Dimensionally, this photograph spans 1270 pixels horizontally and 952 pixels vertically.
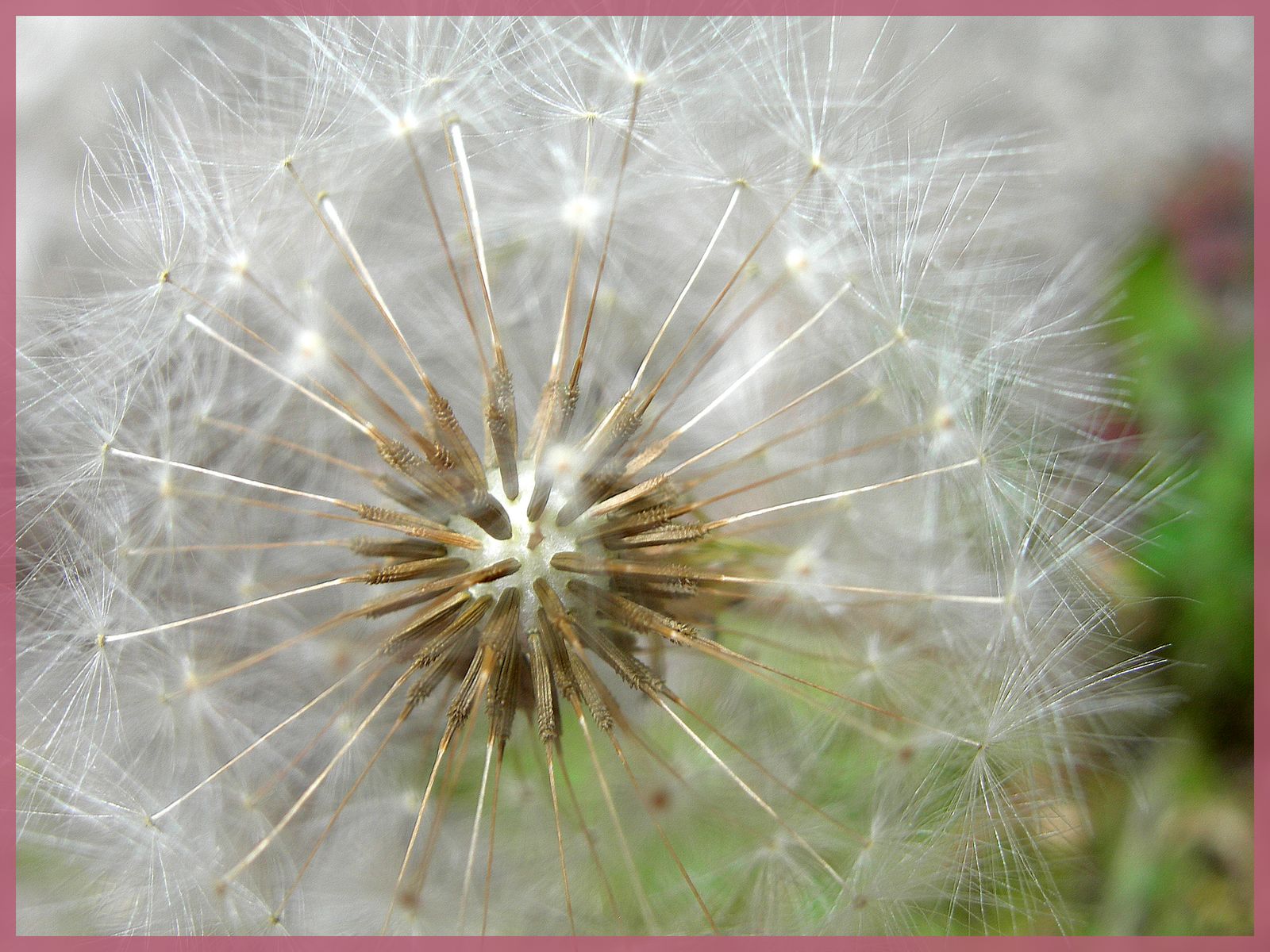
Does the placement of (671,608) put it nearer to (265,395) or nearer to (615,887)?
(615,887)

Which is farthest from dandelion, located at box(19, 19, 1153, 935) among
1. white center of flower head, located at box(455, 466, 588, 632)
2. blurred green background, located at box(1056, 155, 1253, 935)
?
blurred green background, located at box(1056, 155, 1253, 935)

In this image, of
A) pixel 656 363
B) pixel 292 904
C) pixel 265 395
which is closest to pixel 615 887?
pixel 292 904

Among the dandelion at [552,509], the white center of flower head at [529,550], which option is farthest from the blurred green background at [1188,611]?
the white center of flower head at [529,550]

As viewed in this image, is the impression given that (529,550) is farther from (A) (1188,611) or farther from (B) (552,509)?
(A) (1188,611)

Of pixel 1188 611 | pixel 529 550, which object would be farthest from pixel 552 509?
pixel 1188 611

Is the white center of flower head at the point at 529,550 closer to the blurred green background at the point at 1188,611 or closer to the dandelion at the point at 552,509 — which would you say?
the dandelion at the point at 552,509

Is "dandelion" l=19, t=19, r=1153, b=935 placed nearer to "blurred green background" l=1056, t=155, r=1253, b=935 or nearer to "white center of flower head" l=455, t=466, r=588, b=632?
"white center of flower head" l=455, t=466, r=588, b=632
